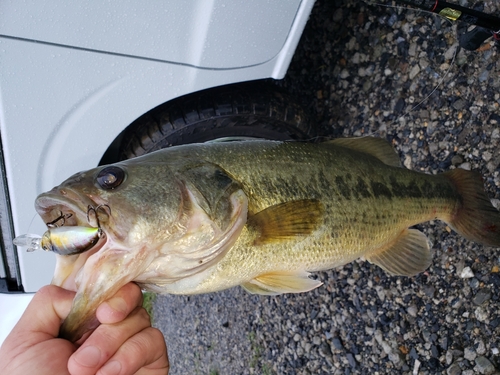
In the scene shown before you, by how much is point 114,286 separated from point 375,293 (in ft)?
7.20

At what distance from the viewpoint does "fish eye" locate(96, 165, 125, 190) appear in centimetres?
152

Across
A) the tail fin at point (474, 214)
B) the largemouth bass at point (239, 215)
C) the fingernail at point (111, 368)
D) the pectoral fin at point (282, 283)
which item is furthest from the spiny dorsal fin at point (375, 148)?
the fingernail at point (111, 368)

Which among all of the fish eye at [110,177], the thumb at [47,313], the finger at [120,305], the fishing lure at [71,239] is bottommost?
the thumb at [47,313]

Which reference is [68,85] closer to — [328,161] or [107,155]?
[107,155]

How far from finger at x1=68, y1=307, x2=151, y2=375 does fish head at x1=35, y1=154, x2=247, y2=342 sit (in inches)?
3.1

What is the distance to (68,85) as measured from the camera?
2.22 metres

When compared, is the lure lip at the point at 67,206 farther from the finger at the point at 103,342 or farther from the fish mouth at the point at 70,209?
the finger at the point at 103,342

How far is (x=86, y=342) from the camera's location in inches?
53.6

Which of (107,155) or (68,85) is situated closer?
(68,85)

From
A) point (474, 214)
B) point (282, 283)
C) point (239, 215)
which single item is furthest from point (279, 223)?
point (474, 214)

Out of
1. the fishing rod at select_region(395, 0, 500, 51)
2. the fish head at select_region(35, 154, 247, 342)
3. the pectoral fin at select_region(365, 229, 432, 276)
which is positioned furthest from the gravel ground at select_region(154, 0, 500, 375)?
the fish head at select_region(35, 154, 247, 342)

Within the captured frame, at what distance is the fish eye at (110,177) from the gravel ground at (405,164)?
2154 millimetres

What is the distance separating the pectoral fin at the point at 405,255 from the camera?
2.12 meters

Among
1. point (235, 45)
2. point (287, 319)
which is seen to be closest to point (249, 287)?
point (235, 45)
